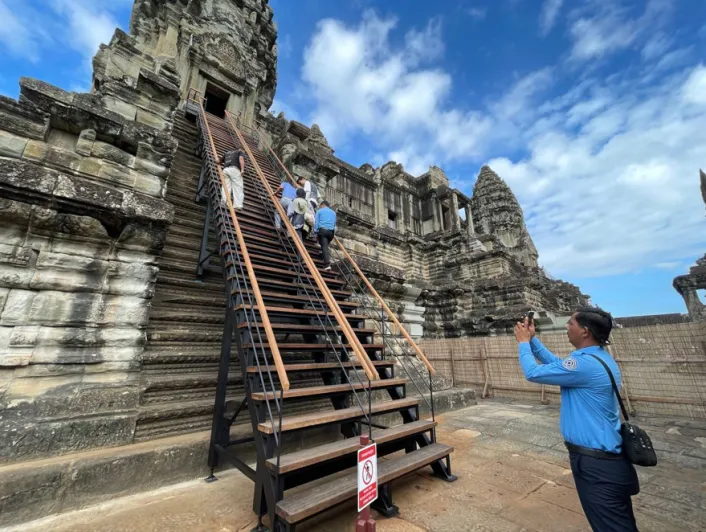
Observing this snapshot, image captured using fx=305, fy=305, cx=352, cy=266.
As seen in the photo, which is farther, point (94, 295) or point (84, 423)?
point (94, 295)

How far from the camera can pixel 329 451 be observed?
237cm

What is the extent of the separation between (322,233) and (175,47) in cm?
1233

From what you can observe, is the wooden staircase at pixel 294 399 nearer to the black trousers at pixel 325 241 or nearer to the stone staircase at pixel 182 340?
the black trousers at pixel 325 241

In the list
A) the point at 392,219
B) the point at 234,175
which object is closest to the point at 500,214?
the point at 392,219

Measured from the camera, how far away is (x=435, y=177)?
2662cm

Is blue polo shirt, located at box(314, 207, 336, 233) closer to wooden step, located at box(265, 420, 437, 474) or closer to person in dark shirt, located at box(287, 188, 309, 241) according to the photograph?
person in dark shirt, located at box(287, 188, 309, 241)

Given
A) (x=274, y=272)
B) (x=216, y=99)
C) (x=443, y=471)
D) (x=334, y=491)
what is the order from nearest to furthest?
(x=334, y=491) → (x=443, y=471) → (x=274, y=272) → (x=216, y=99)

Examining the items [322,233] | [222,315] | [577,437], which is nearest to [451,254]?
[322,233]

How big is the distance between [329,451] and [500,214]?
3860cm

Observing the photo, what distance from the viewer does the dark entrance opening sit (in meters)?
13.0

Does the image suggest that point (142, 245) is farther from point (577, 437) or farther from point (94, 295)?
point (577, 437)

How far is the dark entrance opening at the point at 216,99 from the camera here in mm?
12953

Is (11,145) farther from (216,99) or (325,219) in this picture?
(216,99)

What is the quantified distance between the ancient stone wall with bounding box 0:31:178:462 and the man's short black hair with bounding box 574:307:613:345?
4120 millimetres
